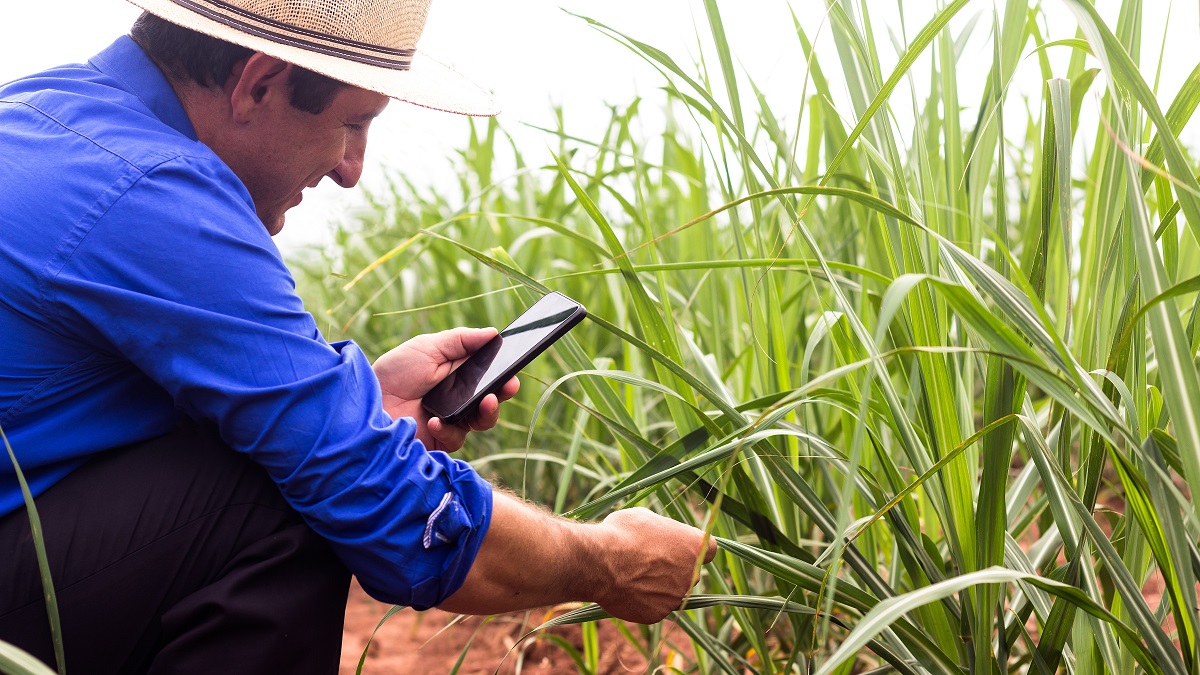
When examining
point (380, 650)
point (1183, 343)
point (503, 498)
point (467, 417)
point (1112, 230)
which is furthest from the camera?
point (380, 650)

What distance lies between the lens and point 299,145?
111cm

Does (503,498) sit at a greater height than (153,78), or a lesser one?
lesser

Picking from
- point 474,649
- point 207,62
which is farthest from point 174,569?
point 474,649

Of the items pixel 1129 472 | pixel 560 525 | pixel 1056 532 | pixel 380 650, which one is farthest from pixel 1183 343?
pixel 380 650

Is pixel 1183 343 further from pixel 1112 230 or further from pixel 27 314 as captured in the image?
pixel 27 314

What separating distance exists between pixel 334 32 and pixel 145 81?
0.20 meters

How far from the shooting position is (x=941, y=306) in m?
0.93

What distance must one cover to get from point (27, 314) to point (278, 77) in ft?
1.11

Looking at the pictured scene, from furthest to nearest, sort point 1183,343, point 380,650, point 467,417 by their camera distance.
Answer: point 380,650 < point 467,417 < point 1183,343

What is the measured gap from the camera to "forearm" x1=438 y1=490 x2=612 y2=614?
992 millimetres

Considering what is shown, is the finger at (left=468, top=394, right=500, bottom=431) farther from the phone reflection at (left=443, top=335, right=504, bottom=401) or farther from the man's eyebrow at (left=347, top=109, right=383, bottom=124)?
the man's eyebrow at (left=347, top=109, right=383, bottom=124)

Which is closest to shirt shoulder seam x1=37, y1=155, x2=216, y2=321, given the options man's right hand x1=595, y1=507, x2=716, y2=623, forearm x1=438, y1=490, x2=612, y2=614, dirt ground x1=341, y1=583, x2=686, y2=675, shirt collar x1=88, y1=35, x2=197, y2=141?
shirt collar x1=88, y1=35, x2=197, y2=141

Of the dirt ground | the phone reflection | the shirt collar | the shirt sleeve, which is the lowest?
the dirt ground

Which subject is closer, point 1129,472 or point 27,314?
point 1129,472
